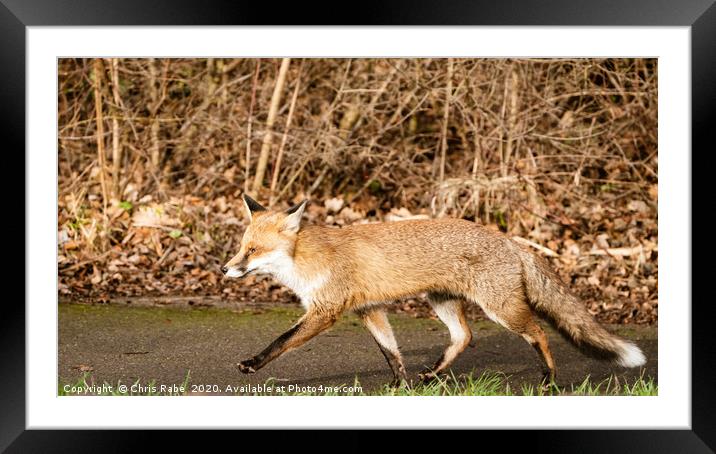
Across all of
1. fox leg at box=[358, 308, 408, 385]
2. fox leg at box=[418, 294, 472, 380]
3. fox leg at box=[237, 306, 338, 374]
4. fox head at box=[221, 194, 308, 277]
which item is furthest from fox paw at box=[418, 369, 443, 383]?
fox head at box=[221, 194, 308, 277]

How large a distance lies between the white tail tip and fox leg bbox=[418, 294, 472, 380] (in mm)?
976

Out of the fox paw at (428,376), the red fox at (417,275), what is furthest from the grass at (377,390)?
the red fox at (417,275)

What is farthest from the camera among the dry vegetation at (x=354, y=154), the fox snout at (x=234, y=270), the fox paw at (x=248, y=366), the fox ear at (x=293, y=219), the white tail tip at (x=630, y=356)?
the dry vegetation at (x=354, y=154)

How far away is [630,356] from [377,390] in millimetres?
1653

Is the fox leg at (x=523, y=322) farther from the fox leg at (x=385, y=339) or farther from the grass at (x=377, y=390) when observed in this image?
the fox leg at (x=385, y=339)

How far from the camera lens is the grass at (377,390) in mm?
4773

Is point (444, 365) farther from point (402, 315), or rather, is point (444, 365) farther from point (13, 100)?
point (13, 100)

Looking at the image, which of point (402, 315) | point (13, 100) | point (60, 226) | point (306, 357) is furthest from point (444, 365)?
point (60, 226)

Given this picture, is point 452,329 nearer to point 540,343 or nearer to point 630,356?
point 540,343

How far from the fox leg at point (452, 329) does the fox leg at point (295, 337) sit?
80cm

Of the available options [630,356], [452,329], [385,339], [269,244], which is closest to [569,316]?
[630,356]

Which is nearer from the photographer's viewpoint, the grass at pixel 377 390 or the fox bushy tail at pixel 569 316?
the grass at pixel 377 390

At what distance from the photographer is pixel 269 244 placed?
15.9 ft
